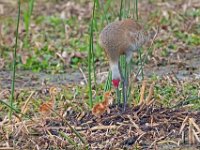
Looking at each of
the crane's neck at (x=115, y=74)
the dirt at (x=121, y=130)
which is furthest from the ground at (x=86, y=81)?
the crane's neck at (x=115, y=74)

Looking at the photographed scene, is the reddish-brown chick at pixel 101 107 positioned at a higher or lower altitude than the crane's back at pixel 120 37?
lower

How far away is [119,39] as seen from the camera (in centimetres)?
585

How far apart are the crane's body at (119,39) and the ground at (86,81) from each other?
0.20m

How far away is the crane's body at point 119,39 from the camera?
582cm

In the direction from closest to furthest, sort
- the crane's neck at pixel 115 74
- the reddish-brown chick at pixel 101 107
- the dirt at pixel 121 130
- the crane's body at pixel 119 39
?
the dirt at pixel 121 130 → the reddish-brown chick at pixel 101 107 → the crane's neck at pixel 115 74 → the crane's body at pixel 119 39

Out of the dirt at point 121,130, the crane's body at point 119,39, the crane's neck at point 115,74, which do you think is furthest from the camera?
the crane's body at point 119,39

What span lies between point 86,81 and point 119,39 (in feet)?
5.33

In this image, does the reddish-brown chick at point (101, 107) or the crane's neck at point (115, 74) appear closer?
the reddish-brown chick at point (101, 107)

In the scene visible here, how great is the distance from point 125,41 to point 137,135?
2.85 feet

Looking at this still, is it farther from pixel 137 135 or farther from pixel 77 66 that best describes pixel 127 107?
pixel 77 66

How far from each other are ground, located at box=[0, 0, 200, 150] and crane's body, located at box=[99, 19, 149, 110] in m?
0.20

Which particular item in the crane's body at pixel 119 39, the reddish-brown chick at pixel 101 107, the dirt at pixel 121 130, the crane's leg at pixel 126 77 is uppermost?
the crane's body at pixel 119 39

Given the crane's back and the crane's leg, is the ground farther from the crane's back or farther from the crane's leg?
the crane's back

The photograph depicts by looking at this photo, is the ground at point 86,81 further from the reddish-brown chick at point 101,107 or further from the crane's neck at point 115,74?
the crane's neck at point 115,74
